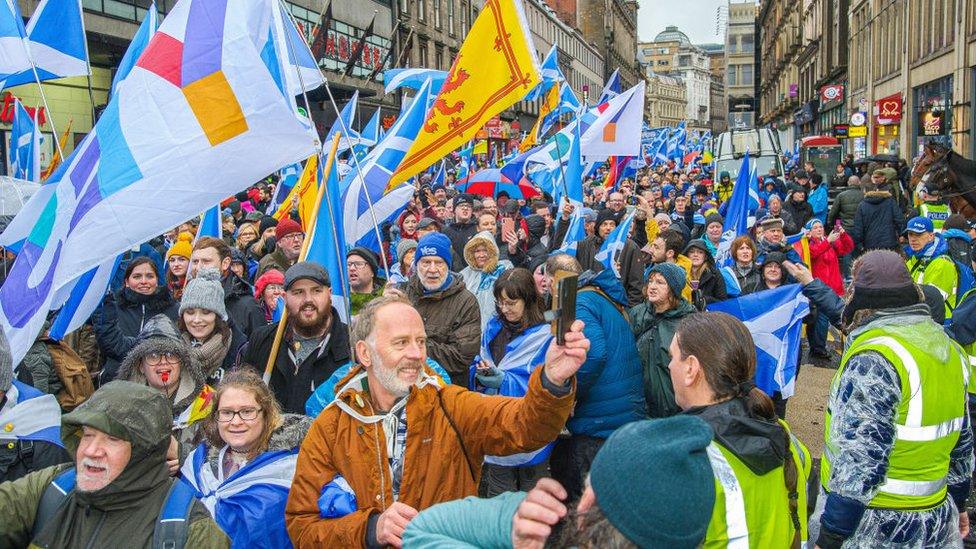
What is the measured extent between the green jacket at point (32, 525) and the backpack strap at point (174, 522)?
2 cm

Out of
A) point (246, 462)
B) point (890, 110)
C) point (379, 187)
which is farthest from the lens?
point (890, 110)

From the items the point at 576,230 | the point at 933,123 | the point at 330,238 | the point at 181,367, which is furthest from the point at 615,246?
the point at 933,123

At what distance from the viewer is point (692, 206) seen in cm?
1691

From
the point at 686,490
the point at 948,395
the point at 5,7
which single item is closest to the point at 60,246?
the point at 686,490

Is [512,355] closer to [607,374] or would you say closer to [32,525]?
[607,374]

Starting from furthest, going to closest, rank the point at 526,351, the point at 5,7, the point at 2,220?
1. the point at 5,7
2. the point at 2,220
3. the point at 526,351

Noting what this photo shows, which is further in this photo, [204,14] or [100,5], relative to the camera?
[100,5]

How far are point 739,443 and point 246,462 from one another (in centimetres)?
191

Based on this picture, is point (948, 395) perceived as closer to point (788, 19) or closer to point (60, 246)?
point (60, 246)

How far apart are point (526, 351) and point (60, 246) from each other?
254 cm

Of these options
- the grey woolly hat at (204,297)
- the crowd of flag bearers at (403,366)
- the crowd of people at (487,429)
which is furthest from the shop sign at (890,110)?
the grey woolly hat at (204,297)

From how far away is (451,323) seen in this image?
17.6ft

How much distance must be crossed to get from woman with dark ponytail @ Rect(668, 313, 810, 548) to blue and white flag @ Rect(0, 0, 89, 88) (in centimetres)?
777

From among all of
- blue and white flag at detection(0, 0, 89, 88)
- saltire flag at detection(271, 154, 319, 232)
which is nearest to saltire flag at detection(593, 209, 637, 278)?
saltire flag at detection(271, 154, 319, 232)
